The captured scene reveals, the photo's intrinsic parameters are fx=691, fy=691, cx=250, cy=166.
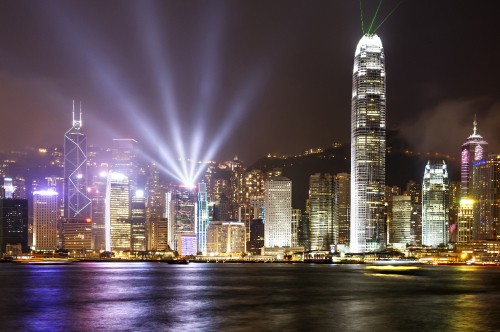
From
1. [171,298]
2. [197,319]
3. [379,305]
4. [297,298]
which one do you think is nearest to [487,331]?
[379,305]

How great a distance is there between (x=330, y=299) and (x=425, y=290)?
22.5 m

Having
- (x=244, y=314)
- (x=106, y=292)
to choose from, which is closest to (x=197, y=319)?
(x=244, y=314)

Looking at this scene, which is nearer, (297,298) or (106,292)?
(297,298)

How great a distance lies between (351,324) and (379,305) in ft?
51.1

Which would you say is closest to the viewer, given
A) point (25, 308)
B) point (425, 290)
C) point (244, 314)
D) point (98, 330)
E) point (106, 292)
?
point (98, 330)

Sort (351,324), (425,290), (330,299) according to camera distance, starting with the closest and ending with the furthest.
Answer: (351,324), (330,299), (425,290)

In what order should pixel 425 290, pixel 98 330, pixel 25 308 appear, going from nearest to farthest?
pixel 98 330, pixel 25 308, pixel 425 290

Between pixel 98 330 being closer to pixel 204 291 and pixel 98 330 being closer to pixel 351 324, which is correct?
pixel 351 324

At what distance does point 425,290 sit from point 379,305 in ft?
84.9

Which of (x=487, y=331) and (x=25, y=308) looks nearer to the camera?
(x=487, y=331)

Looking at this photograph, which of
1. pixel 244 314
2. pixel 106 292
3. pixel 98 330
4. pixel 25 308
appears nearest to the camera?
pixel 98 330

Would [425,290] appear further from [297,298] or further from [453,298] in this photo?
[297,298]

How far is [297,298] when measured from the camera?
78.4 meters

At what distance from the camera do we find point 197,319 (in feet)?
195
